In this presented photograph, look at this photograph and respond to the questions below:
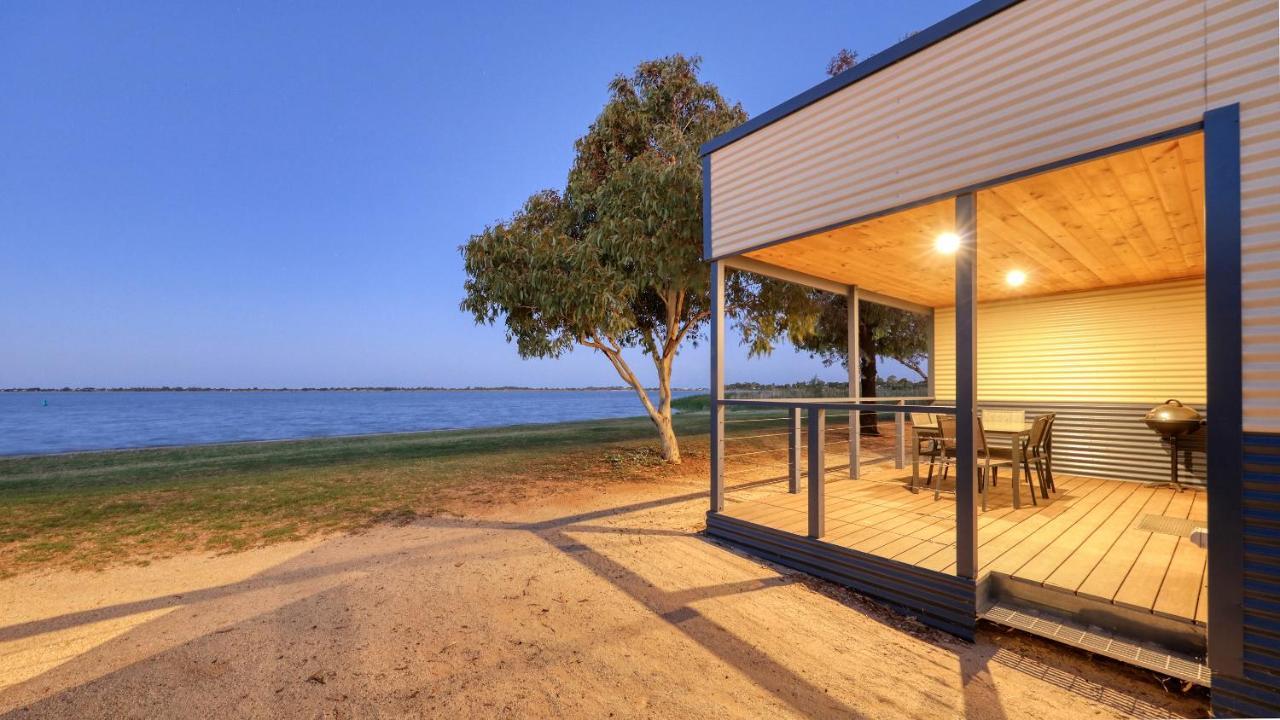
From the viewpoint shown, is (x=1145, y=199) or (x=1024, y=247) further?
(x=1024, y=247)

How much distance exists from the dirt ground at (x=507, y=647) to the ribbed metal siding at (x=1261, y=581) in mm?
277

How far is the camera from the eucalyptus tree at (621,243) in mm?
7016

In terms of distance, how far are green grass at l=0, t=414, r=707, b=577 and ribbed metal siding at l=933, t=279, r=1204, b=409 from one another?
17.6 ft

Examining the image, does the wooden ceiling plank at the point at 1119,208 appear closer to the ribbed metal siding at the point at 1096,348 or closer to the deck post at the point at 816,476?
the ribbed metal siding at the point at 1096,348

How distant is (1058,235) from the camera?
4.06 m

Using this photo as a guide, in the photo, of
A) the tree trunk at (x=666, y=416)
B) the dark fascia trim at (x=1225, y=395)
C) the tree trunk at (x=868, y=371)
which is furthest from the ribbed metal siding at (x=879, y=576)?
the tree trunk at (x=868, y=371)

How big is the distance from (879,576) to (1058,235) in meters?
3.31

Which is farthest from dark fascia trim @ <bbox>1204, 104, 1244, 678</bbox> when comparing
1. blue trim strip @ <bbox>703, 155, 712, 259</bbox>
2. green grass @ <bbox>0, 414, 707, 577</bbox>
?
green grass @ <bbox>0, 414, 707, 577</bbox>

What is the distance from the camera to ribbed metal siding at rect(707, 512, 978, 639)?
9.61 ft

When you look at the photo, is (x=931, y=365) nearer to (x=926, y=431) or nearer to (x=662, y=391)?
(x=926, y=431)

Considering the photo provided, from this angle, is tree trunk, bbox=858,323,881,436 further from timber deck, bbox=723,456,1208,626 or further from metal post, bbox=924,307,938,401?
timber deck, bbox=723,456,1208,626

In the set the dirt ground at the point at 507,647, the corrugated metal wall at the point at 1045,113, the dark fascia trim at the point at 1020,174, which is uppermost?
the corrugated metal wall at the point at 1045,113

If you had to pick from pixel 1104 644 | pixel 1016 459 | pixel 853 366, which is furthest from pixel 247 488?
pixel 1016 459

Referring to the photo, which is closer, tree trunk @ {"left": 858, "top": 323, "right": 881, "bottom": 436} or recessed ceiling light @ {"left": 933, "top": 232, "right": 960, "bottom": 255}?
recessed ceiling light @ {"left": 933, "top": 232, "right": 960, "bottom": 255}
